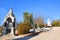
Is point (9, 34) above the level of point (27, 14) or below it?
below

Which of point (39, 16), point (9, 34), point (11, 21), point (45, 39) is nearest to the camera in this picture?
point (45, 39)

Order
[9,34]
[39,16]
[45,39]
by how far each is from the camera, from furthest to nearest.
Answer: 1. [39,16]
2. [9,34]
3. [45,39]

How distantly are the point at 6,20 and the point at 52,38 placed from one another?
11.2m

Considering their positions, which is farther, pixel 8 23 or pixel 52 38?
pixel 8 23

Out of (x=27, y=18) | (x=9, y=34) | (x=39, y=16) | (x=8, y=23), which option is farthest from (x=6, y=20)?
(x=39, y=16)

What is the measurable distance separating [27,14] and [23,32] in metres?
9.56

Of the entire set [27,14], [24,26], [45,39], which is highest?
[27,14]

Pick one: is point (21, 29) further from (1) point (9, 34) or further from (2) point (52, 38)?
(2) point (52, 38)

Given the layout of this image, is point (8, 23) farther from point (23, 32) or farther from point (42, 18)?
point (42, 18)

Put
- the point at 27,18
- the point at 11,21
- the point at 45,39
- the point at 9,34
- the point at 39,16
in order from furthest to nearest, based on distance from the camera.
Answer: the point at 39,16 → the point at 27,18 → the point at 11,21 → the point at 9,34 → the point at 45,39

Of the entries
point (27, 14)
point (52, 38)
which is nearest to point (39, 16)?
point (27, 14)

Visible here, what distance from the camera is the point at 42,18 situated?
2020 inches

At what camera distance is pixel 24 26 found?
28359mm

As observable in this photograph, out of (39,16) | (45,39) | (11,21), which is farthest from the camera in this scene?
(39,16)
